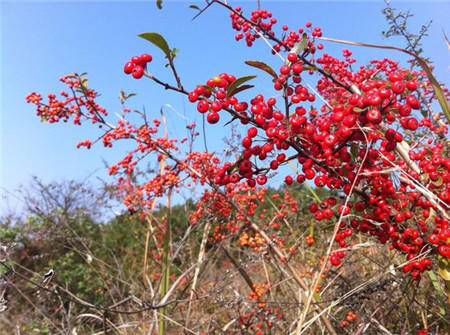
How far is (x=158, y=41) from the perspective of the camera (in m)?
1.20

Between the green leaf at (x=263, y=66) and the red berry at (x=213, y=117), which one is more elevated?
the green leaf at (x=263, y=66)

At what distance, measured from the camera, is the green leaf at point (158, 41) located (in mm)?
1175

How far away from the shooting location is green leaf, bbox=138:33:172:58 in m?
1.17

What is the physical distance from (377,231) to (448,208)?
219 mm

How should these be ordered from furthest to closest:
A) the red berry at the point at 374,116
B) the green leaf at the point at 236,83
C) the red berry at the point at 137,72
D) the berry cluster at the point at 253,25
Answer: the berry cluster at the point at 253,25 → the red berry at the point at 137,72 → the green leaf at the point at 236,83 → the red berry at the point at 374,116

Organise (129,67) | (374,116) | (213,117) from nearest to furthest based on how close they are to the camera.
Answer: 1. (374,116)
2. (213,117)
3. (129,67)

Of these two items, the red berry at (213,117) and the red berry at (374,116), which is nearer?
the red berry at (374,116)

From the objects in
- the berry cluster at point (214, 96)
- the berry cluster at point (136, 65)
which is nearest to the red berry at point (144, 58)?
the berry cluster at point (136, 65)

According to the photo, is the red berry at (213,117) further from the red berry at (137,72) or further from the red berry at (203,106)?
the red berry at (137,72)

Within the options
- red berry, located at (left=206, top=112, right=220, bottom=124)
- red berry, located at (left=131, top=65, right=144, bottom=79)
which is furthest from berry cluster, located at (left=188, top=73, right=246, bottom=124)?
red berry, located at (left=131, top=65, right=144, bottom=79)

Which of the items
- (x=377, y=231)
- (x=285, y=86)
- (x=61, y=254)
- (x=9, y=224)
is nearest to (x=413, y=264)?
(x=377, y=231)

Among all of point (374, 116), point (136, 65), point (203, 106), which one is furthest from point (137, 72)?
point (374, 116)

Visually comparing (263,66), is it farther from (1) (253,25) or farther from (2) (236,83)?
(1) (253,25)

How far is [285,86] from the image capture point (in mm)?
1230
